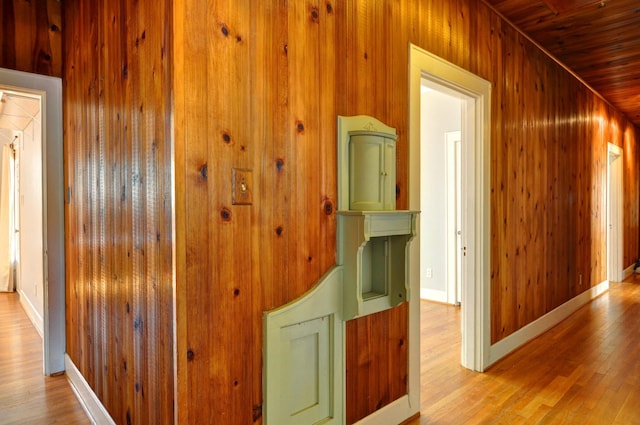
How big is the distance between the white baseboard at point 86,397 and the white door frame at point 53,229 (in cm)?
13

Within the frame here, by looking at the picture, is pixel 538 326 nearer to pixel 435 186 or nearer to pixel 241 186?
pixel 435 186

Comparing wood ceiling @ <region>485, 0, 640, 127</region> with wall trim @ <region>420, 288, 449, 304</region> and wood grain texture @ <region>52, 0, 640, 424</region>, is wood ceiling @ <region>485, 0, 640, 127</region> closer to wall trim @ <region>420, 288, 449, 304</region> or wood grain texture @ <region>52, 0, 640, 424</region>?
wood grain texture @ <region>52, 0, 640, 424</region>

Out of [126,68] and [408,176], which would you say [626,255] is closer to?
[408,176]

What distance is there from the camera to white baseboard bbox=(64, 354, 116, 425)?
6.78ft

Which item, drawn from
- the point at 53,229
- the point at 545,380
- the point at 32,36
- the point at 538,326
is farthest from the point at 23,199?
the point at 538,326

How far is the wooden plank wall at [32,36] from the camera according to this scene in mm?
2480

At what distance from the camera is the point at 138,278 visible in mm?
1646

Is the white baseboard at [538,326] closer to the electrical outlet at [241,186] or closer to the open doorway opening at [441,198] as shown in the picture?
the open doorway opening at [441,198]

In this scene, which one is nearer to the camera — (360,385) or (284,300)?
(284,300)

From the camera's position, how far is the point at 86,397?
2.32 metres

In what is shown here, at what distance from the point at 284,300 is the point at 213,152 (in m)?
0.68

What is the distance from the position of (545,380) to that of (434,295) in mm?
2182

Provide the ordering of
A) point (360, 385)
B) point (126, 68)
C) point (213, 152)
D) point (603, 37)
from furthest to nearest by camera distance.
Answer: point (603, 37)
point (360, 385)
point (126, 68)
point (213, 152)

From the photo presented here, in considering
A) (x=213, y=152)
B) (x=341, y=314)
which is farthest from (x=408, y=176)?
(x=213, y=152)
